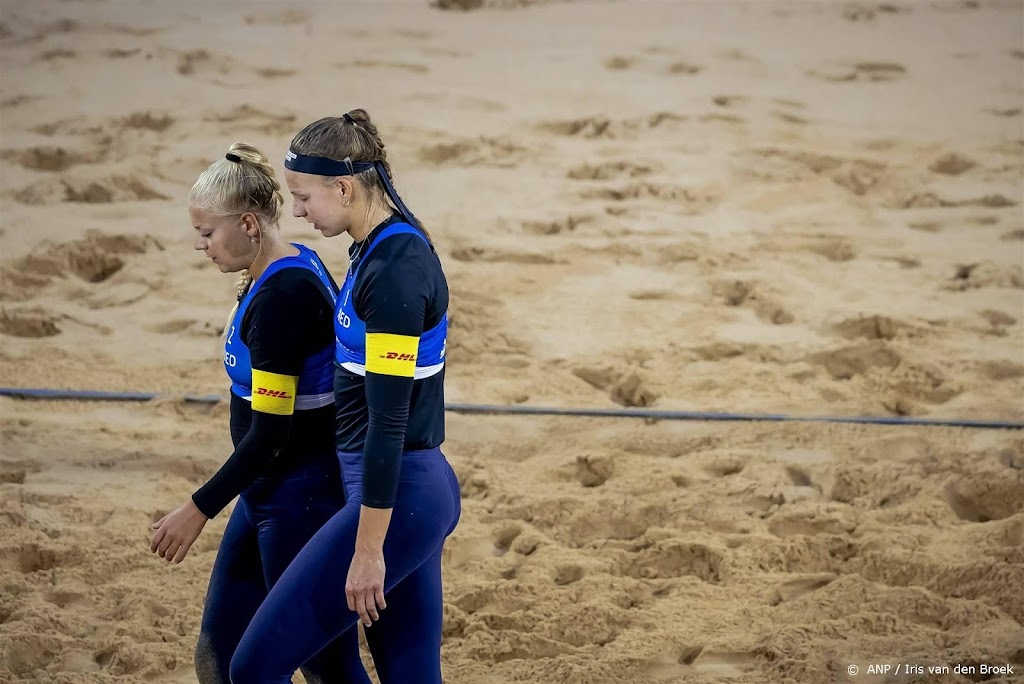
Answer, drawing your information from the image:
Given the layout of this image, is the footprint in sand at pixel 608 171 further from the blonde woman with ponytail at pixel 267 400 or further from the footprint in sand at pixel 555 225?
the blonde woman with ponytail at pixel 267 400

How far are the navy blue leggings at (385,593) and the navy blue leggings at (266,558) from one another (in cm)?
13

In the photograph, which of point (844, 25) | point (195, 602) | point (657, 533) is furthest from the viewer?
point (844, 25)

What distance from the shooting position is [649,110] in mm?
8273

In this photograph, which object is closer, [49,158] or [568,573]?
[568,573]

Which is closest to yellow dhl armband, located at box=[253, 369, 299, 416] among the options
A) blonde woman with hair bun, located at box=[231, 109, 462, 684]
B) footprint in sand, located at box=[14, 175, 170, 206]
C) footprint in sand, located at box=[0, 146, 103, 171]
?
blonde woman with hair bun, located at box=[231, 109, 462, 684]

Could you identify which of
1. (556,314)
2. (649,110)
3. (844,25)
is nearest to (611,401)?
(556,314)

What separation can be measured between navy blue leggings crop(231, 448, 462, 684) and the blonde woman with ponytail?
0.16 metres

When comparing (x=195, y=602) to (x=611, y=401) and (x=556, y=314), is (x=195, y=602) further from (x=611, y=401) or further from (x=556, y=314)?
(x=556, y=314)

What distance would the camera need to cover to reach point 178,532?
2.91 meters

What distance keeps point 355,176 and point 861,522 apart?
98.5 inches

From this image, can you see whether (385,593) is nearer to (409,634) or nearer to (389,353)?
(409,634)

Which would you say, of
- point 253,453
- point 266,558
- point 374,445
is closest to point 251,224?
point 253,453

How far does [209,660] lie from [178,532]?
1.12 feet

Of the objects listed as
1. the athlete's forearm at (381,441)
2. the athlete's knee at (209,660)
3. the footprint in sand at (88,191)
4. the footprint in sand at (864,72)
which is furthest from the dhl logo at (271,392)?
the footprint in sand at (864,72)
